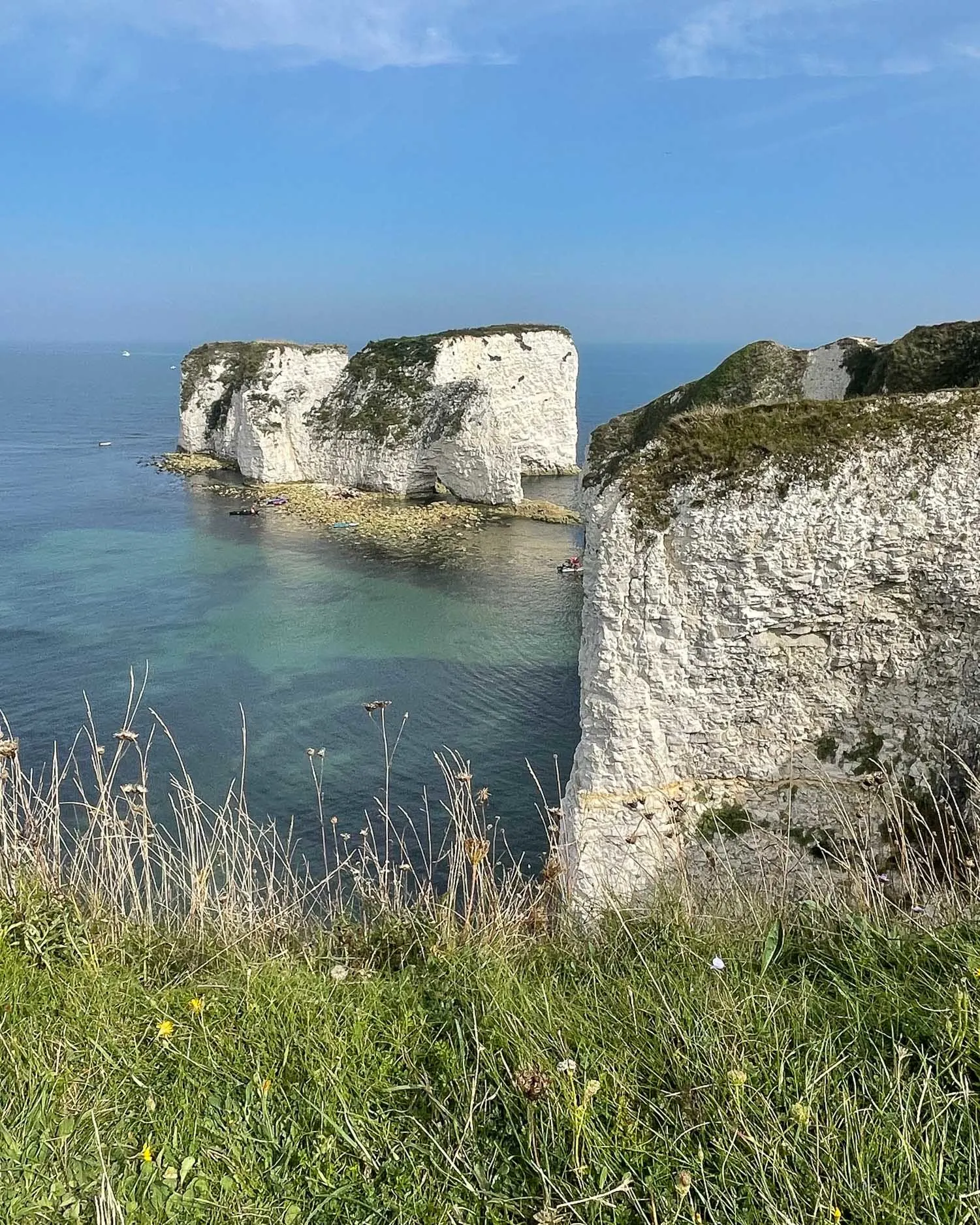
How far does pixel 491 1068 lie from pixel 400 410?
4349 centimetres

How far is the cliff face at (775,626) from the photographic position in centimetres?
970

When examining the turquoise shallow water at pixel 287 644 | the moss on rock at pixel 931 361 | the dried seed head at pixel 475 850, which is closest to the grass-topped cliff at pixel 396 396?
the turquoise shallow water at pixel 287 644

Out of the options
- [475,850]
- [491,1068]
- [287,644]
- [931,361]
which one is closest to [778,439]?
[475,850]

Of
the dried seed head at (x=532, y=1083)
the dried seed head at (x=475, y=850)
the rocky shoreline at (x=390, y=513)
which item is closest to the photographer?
the dried seed head at (x=532, y=1083)

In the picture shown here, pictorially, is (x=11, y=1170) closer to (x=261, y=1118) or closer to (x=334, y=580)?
(x=261, y=1118)

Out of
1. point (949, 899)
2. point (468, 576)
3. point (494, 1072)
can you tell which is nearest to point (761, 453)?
point (949, 899)

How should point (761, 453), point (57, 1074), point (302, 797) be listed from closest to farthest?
point (57, 1074) → point (761, 453) → point (302, 797)

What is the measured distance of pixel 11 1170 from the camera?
3303mm

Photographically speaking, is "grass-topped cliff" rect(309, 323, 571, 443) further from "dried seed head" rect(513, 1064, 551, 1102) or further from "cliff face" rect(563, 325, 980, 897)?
"dried seed head" rect(513, 1064, 551, 1102)

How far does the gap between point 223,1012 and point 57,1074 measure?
75 cm

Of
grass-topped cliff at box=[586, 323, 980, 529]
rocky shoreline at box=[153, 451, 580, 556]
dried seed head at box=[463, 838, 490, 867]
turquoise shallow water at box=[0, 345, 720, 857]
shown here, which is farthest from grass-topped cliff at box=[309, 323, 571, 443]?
dried seed head at box=[463, 838, 490, 867]

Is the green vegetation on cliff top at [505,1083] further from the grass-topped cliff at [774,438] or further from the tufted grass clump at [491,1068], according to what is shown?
the grass-topped cliff at [774,438]

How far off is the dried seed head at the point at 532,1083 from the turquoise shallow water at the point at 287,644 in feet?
34.9

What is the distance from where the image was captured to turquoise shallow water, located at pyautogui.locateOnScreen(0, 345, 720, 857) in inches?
668
